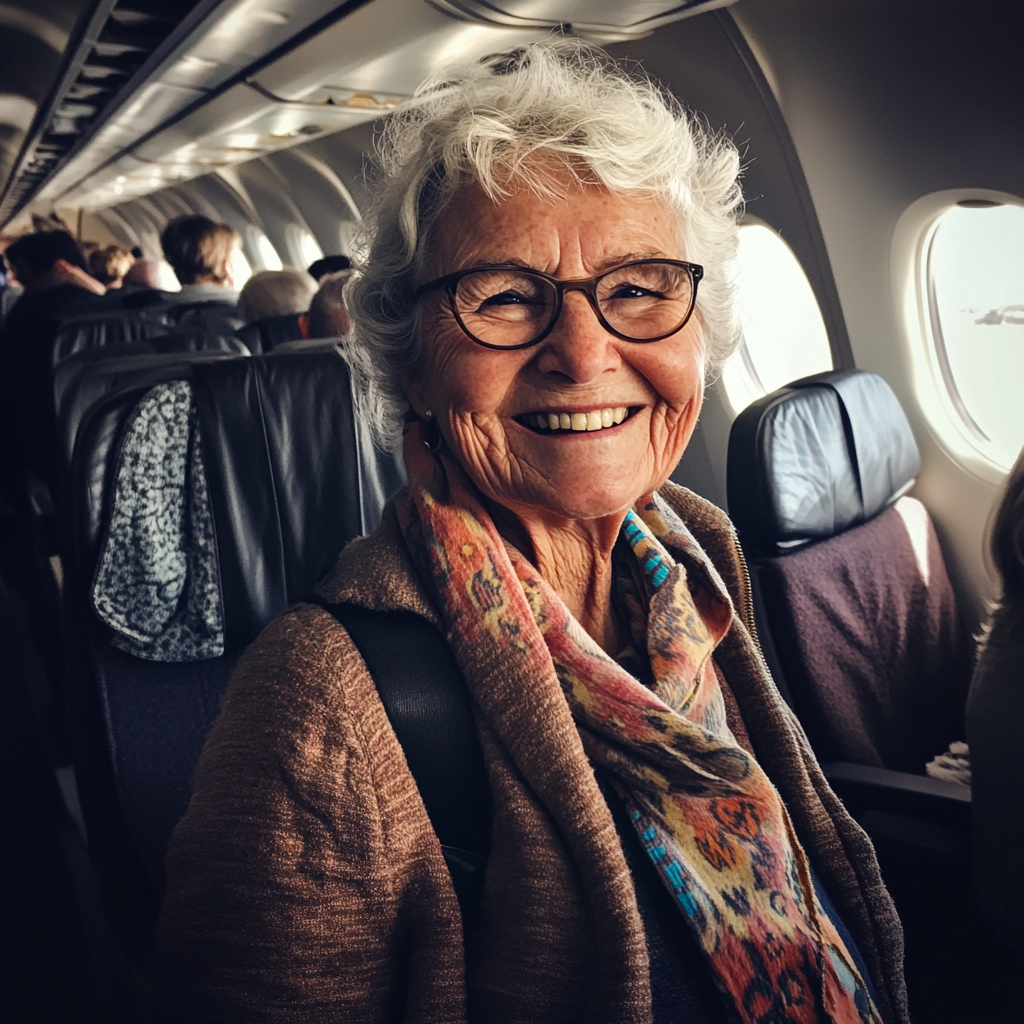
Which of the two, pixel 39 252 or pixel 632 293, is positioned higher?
pixel 39 252

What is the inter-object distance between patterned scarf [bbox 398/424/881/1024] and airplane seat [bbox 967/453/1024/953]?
737mm

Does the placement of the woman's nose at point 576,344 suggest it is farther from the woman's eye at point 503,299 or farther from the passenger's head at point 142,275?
the passenger's head at point 142,275

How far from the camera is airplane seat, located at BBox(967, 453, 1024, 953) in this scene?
1680mm

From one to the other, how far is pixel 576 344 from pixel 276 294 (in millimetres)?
3740

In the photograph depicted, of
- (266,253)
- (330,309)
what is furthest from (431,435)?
→ (266,253)

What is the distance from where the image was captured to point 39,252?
559 cm

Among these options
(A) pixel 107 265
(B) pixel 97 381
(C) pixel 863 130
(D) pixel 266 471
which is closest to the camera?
(D) pixel 266 471

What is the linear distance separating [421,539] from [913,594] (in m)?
2.06

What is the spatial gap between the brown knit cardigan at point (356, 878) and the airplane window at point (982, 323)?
277cm

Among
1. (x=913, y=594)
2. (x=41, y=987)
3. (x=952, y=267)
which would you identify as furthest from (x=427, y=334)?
(x=952, y=267)

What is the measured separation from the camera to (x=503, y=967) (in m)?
0.90

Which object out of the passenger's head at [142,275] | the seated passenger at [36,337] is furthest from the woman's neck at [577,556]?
the passenger's head at [142,275]

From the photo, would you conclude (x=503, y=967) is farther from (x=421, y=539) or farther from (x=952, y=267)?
(x=952, y=267)

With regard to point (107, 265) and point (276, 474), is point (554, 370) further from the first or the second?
point (107, 265)
